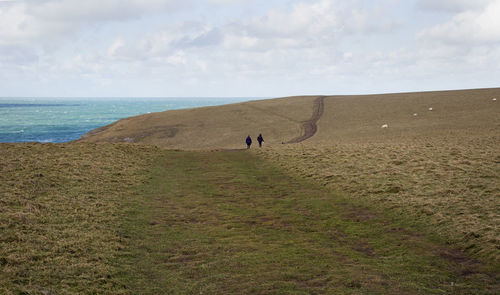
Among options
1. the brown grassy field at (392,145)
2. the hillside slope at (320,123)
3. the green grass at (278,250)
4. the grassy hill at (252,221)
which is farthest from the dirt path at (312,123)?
the green grass at (278,250)

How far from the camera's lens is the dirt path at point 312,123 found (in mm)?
65113

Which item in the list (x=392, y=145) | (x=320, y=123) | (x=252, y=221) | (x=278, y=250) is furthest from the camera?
(x=320, y=123)

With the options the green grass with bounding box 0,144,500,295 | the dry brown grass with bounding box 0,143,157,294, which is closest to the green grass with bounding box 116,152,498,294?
the green grass with bounding box 0,144,500,295

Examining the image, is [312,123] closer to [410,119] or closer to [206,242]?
[410,119]

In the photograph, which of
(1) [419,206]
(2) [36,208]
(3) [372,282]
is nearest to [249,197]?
(1) [419,206]

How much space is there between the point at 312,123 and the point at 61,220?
64744mm

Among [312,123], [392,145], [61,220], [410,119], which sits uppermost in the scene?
[410,119]

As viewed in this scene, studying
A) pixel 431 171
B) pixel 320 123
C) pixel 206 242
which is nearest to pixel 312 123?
pixel 320 123

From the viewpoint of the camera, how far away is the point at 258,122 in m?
80.6

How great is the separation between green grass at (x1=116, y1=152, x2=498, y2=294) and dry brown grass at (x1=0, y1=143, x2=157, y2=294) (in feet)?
3.26

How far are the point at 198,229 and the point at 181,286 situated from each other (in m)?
5.75

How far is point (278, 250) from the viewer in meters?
13.8

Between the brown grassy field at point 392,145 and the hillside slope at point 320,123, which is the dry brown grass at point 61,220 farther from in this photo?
the hillside slope at point 320,123

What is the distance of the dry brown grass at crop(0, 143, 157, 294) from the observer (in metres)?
11.0
